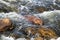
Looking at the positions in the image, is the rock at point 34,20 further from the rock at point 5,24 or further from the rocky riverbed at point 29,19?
the rock at point 5,24

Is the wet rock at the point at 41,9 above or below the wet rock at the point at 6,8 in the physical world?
below

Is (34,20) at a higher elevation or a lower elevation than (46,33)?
higher

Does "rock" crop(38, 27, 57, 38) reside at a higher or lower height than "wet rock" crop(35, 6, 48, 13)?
lower

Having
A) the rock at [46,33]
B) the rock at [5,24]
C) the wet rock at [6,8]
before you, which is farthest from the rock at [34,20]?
the wet rock at [6,8]

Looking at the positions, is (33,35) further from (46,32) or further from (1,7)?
(1,7)

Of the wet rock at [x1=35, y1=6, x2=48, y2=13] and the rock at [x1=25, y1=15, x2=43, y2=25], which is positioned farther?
the wet rock at [x1=35, y1=6, x2=48, y2=13]

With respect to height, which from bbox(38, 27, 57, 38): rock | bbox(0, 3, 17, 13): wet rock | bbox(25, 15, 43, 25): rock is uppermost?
bbox(0, 3, 17, 13): wet rock

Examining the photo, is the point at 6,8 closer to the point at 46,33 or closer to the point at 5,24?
the point at 5,24

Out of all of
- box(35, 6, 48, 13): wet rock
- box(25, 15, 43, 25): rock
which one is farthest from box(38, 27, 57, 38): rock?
box(35, 6, 48, 13): wet rock

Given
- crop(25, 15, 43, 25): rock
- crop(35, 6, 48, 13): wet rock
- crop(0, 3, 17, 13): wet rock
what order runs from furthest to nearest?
1. crop(35, 6, 48, 13): wet rock
2. crop(0, 3, 17, 13): wet rock
3. crop(25, 15, 43, 25): rock

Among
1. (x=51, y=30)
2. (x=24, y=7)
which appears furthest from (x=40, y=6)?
(x=51, y=30)

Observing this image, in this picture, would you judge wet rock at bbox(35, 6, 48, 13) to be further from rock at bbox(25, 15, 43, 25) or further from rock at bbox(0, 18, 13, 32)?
rock at bbox(0, 18, 13, 32)

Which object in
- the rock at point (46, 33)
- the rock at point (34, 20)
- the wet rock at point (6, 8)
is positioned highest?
the wet rock at point (6, 8)

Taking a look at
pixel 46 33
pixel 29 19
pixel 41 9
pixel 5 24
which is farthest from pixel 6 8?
pixel 46 33
